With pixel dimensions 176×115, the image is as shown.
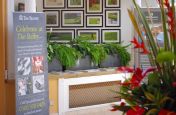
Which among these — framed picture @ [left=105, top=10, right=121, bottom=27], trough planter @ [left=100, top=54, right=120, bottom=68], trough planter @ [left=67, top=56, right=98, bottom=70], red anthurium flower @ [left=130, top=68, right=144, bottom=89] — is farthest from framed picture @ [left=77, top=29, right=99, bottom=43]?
red anthurium flower @ [left=130, top=68, right=144, bottom=89]

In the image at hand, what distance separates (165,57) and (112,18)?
22.2ft

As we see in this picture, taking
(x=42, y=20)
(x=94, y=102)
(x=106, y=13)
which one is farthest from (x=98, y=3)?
(x=42, y=20)

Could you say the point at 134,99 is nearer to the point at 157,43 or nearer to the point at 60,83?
the point at 157,43

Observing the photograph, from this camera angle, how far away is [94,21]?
771 centimetres

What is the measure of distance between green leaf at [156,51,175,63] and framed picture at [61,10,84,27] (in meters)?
6.78

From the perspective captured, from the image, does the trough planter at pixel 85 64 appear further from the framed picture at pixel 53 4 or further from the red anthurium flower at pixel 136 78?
the red anthurium flower at pixel 136 78

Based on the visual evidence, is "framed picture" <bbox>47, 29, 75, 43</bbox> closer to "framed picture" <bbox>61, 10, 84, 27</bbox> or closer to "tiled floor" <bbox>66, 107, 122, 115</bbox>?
"framed picture" <bbox>61, 10, 84, 27</bbox>

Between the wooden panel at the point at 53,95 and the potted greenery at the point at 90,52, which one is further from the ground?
the potted greenery at the point at 90,52

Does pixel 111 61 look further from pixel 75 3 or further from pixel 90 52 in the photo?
pixel 75 3

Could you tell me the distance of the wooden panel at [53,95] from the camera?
19.3 feet

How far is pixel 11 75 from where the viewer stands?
182 inches

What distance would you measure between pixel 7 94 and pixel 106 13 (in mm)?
3754

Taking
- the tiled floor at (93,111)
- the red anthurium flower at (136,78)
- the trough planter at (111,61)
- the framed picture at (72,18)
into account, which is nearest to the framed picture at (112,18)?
the framed picture at (72,18)

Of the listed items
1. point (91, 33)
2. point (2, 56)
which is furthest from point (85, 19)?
point (2, 56)
